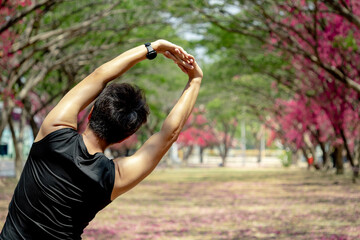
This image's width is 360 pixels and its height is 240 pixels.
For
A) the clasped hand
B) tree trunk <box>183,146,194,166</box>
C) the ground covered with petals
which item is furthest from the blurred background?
tree trunk <box>183,146,194,166</box>

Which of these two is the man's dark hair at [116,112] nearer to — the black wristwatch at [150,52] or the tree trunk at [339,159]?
the black wristwatch at [150,52]

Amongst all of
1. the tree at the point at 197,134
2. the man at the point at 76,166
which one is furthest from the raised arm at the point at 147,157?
the tree at the point at 197,134

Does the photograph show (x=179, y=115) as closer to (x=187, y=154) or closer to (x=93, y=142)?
(x=93, y=142)

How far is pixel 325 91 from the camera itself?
741 inches

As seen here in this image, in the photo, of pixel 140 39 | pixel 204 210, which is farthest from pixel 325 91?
pixel 204 210

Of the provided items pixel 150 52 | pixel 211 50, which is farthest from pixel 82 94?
pixel 211 50

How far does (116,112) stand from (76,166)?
0.92ft

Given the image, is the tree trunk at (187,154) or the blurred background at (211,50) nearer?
the blurred background at (211,50)

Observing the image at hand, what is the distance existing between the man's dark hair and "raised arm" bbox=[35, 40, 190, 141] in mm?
45

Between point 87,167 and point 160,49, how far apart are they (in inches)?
26.2

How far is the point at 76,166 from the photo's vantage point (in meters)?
1.97

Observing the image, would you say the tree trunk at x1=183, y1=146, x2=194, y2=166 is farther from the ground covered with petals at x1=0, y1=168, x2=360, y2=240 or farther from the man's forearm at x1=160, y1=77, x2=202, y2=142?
the man's forearm at x1=160, y1=77, x2=202, y2=142

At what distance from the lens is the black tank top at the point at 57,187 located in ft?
6.45

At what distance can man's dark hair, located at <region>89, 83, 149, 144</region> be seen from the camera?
208cm
